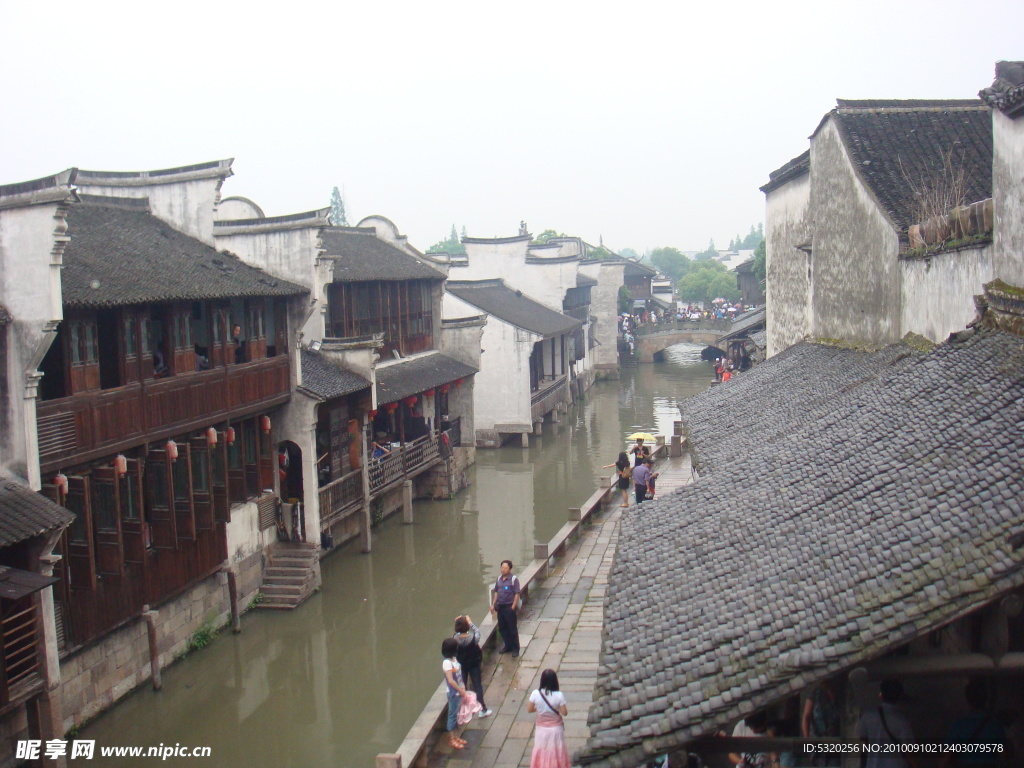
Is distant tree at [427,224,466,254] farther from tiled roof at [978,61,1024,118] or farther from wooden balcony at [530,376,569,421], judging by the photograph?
tiled roof at [978,61,1024,118]

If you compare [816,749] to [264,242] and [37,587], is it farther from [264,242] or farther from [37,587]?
[264,242]

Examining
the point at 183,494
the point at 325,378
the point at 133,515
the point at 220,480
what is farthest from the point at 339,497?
the point at 133,515

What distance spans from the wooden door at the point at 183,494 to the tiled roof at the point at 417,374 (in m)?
8.06

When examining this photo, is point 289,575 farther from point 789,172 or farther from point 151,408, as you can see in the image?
point 789,172

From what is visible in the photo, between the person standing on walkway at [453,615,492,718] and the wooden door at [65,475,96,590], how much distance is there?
4967mm

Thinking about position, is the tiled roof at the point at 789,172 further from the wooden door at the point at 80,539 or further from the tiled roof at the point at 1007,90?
the wooden door at the point at 80,539

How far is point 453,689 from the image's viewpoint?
32.7 ft

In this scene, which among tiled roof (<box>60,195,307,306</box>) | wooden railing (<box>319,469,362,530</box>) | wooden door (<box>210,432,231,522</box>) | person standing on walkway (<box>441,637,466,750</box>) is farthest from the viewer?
wooden railing (<box>319,469,362,530</box>)

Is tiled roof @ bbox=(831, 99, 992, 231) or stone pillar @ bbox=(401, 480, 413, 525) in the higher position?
tiled roof @ bbox=(831, 99, 992, 231)

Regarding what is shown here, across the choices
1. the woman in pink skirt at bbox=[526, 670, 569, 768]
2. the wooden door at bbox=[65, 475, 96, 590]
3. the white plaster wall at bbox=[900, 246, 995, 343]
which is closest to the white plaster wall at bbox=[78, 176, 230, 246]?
the wooden door at bbox=[65, 475, 96, 590]

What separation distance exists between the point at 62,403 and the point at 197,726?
4.90 meters

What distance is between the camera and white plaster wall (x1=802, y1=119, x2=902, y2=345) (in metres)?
13.5

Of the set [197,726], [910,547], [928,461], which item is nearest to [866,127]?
[928,461]

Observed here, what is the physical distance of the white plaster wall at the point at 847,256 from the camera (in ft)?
44.2
